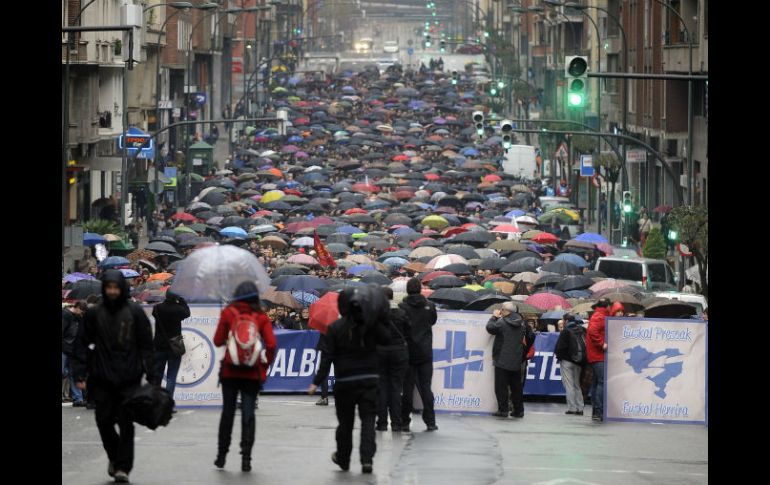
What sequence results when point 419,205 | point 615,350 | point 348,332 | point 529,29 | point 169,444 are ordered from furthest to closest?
point 529,29 → point 419,205 → point 615,350 → point 169,444 → point 348,332

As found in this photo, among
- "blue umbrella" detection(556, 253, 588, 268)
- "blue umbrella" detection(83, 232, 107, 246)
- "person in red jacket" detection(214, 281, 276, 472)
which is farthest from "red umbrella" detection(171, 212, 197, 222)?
"person in red jacket" detection(214, 281, 276, 472)

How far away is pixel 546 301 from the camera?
28828 mm

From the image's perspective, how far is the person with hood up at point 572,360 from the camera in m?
19.9

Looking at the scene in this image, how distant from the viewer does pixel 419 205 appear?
5291 cm

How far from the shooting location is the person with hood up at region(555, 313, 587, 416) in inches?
784

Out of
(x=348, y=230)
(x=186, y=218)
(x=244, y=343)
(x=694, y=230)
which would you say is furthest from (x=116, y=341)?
(x=186, y=218)

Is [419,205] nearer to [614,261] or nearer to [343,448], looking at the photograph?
[614,261]

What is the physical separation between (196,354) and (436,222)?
94.7 feet

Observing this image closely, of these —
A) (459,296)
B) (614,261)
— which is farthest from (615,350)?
(614,261)

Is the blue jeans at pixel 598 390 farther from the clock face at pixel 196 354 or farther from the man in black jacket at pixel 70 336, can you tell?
the man in black jacket at pixel 70 336

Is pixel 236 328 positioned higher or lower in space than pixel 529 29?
lower

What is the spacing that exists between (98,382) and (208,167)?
189 feet

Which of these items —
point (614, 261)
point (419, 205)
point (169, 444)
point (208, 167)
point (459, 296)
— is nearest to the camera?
point (169, 444)
